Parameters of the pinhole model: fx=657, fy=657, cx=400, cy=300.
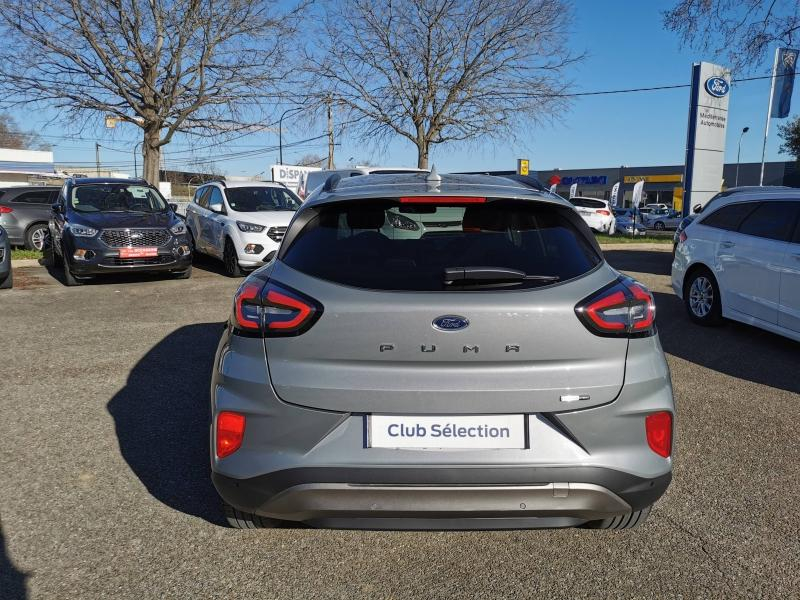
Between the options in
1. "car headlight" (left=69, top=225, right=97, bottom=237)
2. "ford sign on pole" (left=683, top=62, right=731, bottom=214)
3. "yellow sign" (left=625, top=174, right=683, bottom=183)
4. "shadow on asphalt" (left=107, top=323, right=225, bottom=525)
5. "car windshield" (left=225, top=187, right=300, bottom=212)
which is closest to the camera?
"shadow on asphalt" (left=107, top=323, right=225, bottom=525)

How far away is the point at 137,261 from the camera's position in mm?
10305

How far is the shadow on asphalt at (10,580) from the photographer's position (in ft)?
8.14

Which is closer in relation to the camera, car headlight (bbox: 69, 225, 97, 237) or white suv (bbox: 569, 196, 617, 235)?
car headlight (bbox: 69, 225, 97, 237)

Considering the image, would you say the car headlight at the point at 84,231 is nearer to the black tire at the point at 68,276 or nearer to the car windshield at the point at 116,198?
the black tire at the point at 68,276

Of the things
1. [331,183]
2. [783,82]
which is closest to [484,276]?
[331,183]

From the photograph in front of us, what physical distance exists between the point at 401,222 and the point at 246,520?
1.40 meters

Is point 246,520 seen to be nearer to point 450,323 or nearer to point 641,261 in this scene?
point 450,323

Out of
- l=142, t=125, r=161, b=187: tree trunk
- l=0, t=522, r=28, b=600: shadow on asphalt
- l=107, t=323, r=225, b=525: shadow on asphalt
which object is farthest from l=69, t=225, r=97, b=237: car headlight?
l=142, t=125, r=161, b=187: tree trunk

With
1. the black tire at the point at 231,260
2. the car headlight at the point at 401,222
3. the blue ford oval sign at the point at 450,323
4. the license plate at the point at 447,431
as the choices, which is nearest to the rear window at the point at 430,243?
the car headlight at the point at 401,222

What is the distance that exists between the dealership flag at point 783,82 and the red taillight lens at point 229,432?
19157 millimetres

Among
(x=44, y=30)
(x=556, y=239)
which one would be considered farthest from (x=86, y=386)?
(x=44, y=30)

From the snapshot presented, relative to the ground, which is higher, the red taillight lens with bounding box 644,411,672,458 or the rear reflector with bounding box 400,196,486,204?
the rear reflector with bounding box 400,196,486,204

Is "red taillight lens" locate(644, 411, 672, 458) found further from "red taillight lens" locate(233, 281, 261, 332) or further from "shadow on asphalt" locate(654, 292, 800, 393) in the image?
"shadow on asphalt" locate(654, 292, 800, 393)

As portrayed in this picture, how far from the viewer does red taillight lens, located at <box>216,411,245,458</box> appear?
2461 millimetres
